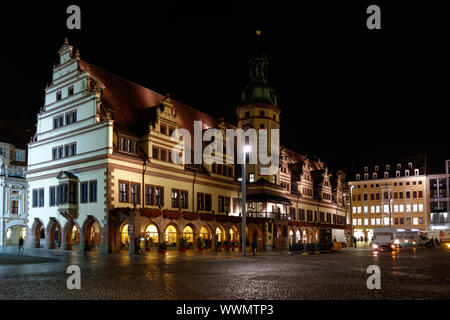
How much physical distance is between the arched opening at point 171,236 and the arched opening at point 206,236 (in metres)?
3.82

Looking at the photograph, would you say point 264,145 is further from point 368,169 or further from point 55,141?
point 368,169

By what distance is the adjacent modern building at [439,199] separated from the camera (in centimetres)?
11231

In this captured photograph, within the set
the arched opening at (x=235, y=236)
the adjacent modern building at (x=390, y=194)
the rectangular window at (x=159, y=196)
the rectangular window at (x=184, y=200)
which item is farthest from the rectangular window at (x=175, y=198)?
the adjacent modern building at (x=390, y=194)

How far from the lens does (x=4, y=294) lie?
50.8ft

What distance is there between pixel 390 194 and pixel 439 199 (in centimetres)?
1125

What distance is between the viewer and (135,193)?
48.6m

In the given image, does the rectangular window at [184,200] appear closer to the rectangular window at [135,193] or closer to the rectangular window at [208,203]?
the rectangular window at [208,203]

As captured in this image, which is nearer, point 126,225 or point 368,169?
point 126,225

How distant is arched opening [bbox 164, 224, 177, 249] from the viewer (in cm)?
5166

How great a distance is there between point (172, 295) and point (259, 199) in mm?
52891

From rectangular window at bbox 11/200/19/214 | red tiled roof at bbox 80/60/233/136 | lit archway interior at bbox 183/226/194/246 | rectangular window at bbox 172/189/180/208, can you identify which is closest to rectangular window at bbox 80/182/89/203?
red tiled roof at bbox 80/60/233/136

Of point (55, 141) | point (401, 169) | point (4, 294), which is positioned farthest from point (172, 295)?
point (401, 169)
